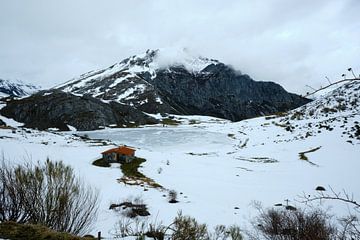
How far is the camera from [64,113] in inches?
5010

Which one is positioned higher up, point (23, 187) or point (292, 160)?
point (23, 187)

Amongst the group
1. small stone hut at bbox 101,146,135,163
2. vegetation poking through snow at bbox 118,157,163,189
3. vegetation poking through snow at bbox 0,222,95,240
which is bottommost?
vegetation poking through snow at bbox 118,157,163,189

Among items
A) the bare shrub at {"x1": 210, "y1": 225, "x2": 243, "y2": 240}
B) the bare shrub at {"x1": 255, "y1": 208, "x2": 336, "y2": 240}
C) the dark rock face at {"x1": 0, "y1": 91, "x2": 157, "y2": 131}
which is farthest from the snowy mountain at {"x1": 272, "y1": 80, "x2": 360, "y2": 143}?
the dark rock face at {"x1": 0, "y1": 91, "x2": 157, "y2": 131}

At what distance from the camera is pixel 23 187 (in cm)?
940

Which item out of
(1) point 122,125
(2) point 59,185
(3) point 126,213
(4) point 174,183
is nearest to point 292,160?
(4) point 174,183

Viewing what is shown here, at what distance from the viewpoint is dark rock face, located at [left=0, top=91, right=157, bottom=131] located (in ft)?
398

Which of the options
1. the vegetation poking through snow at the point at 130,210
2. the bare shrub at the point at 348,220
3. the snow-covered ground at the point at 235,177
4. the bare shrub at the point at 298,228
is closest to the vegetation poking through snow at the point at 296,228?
the bare shrub at the point at 298,228

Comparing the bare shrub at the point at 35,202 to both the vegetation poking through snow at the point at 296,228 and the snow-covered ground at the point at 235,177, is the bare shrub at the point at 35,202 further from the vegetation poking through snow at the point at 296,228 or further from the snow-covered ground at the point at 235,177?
the vegetation poking through snow at the point at 296,228

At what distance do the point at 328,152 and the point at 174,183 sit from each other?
73.8 feet

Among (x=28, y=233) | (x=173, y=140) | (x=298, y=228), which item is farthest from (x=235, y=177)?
(x=173, y=140)

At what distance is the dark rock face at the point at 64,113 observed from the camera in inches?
4774

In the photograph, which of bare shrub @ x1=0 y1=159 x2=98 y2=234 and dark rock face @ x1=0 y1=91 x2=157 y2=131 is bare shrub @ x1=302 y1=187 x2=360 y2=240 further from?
dark rock face @ x1=0 y1=91 x2=157 y2=131

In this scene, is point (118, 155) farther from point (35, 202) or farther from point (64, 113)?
point (64, 113)

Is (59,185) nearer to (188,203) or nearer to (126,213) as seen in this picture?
(126,213)
